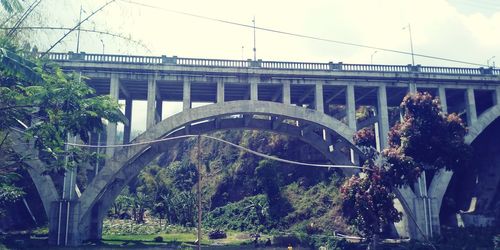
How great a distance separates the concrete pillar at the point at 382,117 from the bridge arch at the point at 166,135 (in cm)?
275

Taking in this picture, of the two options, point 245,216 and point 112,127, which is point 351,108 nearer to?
point 112,127

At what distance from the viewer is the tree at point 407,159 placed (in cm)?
2745

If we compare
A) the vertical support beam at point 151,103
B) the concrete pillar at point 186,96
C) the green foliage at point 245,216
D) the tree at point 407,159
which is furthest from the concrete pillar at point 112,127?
the green foliage at point 245,216

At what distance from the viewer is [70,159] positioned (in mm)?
20531

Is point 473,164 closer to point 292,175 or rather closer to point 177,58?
point 292,175

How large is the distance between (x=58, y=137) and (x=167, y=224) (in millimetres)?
41408

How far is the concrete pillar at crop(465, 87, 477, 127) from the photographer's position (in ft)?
117

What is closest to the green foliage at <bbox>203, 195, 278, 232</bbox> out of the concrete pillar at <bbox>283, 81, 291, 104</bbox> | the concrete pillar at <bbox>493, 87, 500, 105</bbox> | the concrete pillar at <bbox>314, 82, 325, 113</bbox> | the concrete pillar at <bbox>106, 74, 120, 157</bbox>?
the concrete pillar at <bbox>314, 82, 325, 113</bbox>

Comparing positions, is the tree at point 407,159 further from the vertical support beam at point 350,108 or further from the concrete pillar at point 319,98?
the concrete pillar at point 319,98

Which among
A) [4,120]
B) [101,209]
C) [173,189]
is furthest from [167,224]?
[4,120]

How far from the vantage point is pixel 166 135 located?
33.2 meters

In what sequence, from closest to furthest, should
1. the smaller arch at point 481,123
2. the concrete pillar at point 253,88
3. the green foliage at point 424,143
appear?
1. the green foliage at point 424,143
2. the concrete pillar at point 253,88
3. the smaller arch at point 481,123

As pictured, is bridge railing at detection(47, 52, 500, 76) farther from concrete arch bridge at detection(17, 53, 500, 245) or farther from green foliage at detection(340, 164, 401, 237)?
green foliage at detection(340, 164, 401, 237)

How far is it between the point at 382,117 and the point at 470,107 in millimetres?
8266
